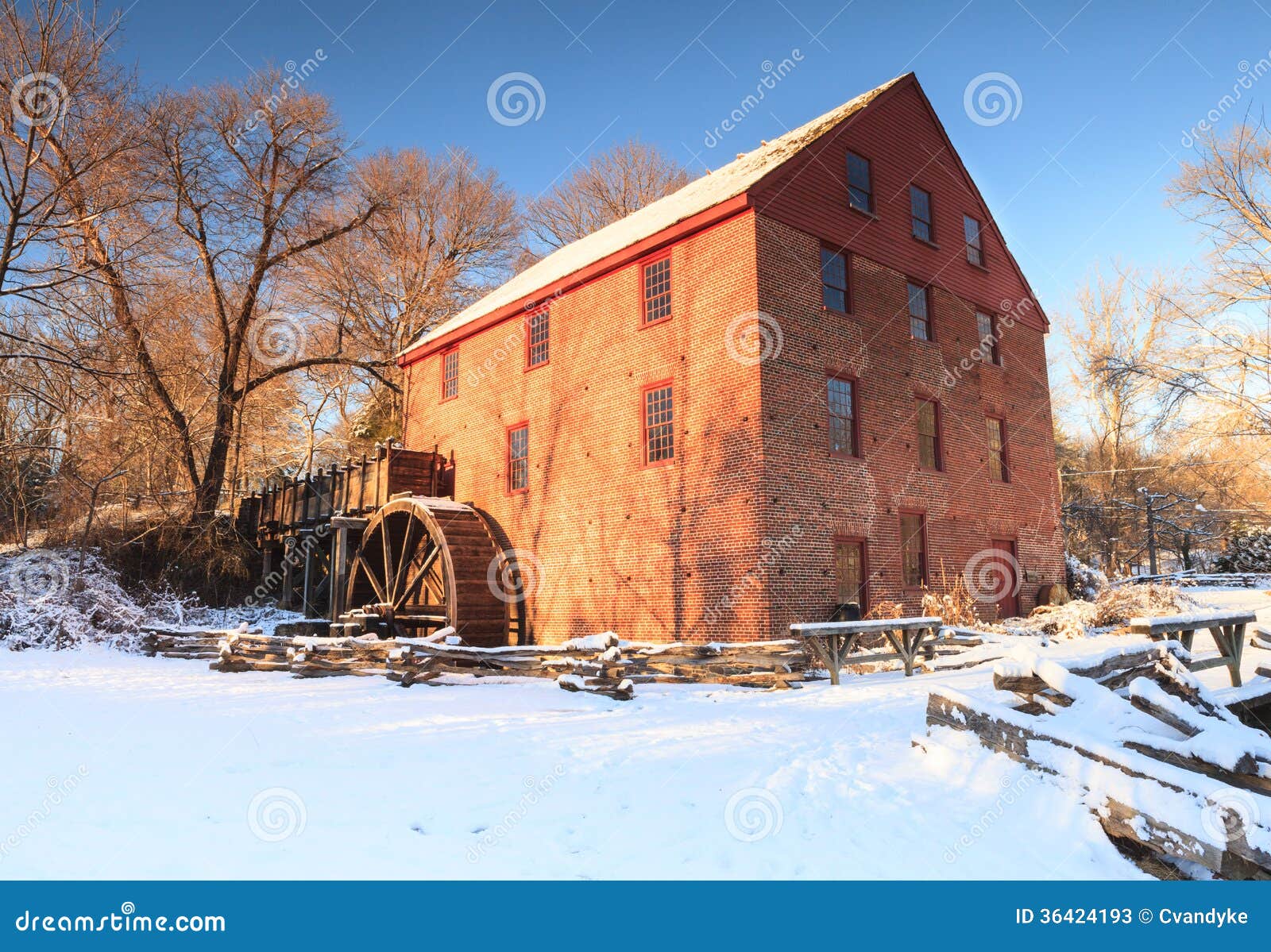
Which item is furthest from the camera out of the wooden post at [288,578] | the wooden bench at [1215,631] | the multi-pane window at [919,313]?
the wooden post at [288,578]

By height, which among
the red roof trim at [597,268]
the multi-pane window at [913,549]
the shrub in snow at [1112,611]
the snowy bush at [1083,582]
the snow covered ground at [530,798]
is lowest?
the snow covered ground at [530,798]

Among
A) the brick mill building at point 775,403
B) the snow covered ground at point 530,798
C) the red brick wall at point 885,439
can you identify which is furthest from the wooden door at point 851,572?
the snow covered ground at point 530,798

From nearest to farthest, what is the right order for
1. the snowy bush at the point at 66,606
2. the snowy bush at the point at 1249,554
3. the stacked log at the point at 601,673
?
the stacked log at the point at 601,673, the snowy bush at the point at 66,606, the snowy bush at the point at 1249,554

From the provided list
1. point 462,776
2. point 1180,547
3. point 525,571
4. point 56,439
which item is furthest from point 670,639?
point 1180,547

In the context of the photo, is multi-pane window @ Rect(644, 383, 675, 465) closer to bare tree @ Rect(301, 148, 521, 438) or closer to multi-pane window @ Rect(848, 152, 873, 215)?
multi-pane window @ Rect(848, 152, 873, 215)

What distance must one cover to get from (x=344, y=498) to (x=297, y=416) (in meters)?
15.4

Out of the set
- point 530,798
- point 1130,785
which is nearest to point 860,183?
point 1130,785

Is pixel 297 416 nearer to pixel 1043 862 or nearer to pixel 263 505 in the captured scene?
pixel 263 505

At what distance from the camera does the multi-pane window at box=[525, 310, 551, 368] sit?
1789 centimetres

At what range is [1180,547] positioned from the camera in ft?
116

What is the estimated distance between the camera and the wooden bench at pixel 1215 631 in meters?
8.79

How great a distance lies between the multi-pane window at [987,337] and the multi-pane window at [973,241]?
1.22 meters

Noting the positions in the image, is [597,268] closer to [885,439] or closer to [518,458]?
[518,458]

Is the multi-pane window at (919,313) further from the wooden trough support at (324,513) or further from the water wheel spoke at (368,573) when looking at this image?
the water wheel spoke at (368,573)
